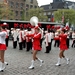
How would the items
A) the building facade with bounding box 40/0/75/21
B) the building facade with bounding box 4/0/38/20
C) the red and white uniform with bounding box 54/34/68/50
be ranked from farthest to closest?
the building facade with bounding box 40/0/75/21 < the building facade with bounding box 4/0/38/20 < the red and white uniform with bounding box 54/34/68/50

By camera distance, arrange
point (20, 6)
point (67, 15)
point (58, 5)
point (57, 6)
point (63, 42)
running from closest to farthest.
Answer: point (63, 42) < point (67, 15) < point (20, 6) < point (58, 5) < point (57, 6)

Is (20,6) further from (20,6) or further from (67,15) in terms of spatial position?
(67,15)

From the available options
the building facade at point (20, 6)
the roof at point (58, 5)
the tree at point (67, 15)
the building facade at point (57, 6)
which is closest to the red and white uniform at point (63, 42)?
the tree at point (67, 15)

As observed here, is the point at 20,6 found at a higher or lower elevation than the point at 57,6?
higher

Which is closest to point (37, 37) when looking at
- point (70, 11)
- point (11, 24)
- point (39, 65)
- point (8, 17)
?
point (39, 65)

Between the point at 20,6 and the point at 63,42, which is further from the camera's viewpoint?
Answer: the point at 20,6

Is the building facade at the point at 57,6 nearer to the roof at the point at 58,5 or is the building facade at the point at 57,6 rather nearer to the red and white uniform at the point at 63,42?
the roof at the point at 58,5

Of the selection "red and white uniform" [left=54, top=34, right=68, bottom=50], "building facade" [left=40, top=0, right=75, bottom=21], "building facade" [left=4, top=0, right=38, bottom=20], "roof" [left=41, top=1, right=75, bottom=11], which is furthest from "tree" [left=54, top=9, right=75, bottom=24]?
"red and white uniform" [left=54, top=34, right=68, bottom=50]

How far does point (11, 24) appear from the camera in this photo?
36500mm

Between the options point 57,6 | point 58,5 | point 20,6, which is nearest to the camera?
point 20,6

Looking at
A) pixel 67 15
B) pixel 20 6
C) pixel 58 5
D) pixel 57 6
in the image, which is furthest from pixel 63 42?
pixel 57 6

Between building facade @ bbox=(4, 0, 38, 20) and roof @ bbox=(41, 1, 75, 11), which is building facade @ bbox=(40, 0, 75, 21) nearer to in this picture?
roof @ bbox=(41, 1, 75, 11)

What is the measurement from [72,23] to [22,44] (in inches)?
1974

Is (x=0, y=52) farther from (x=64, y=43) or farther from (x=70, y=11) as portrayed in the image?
(x=70, y=11)
